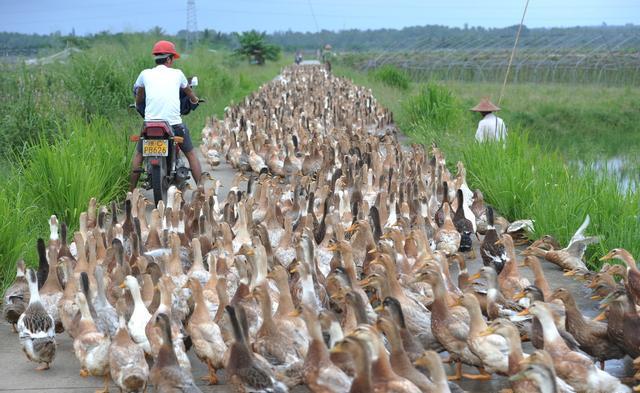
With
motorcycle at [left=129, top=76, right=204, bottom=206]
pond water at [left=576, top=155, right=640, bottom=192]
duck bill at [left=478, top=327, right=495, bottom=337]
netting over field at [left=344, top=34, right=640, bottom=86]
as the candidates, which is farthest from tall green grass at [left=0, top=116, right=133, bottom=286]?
netting over field at [left=344, top=34, right=640, bottom=86]

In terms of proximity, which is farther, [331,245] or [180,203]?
A: [180,203]

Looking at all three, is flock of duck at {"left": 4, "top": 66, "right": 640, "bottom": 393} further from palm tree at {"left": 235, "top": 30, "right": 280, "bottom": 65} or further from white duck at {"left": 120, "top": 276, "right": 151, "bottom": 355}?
palm tree at {"left": 235, "top": 30, "right": 280, "bottom": 65}

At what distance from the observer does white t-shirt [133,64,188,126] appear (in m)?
10.9

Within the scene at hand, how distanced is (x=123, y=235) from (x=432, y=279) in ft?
11.9

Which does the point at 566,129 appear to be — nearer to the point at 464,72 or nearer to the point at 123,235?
the point at 464,72

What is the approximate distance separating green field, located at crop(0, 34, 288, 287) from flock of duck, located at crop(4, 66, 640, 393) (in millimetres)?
630

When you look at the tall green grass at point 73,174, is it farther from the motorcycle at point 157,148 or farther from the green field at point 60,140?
the motorcycle at point 157,148

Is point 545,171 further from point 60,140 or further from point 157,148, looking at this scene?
point 60,140

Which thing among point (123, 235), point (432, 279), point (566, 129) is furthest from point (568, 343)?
point (566, 129)

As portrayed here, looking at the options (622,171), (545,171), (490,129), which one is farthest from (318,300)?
(622,171)

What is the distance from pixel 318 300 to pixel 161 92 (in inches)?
196

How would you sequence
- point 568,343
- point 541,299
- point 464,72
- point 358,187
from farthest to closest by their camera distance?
point 464,72
point 358,187
point 541,299
point 568,343

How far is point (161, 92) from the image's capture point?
10852 mm

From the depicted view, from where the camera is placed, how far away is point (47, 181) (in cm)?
992
